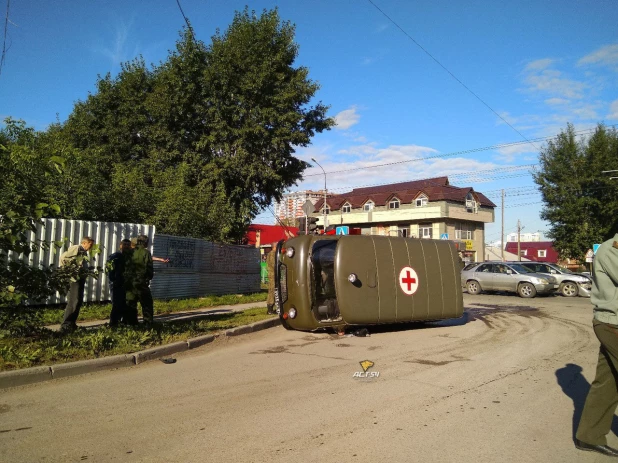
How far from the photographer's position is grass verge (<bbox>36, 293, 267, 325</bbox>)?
10.4 metres

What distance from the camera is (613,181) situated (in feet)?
112

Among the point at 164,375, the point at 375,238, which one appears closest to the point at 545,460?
the point at 164,375

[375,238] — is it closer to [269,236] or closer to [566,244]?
[566,244]

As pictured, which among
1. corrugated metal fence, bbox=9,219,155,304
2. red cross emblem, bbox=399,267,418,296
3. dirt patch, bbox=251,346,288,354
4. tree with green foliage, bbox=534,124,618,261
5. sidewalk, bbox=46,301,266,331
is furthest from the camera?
tree with green foliage, bbox=534,124,618,261

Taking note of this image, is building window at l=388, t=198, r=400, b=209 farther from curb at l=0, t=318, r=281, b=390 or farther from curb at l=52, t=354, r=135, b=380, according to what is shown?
curb at l=52, t=354, r=135, b=380

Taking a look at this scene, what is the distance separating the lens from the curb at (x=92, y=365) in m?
5.89

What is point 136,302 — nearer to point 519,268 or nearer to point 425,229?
point 519,268

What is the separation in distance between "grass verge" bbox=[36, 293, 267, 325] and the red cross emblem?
20.9ft

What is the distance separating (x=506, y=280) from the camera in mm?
21969

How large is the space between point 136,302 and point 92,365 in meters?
2.77

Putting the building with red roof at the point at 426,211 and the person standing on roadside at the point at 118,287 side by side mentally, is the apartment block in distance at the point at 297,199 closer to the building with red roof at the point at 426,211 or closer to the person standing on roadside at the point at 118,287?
the building with red roof at the point at 426,211

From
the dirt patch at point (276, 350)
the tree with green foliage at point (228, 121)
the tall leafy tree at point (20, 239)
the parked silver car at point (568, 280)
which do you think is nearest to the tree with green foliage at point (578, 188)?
the parked silver car at point (568, 280)

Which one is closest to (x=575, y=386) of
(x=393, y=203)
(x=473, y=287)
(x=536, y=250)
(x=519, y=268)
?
(x=519, y=268)

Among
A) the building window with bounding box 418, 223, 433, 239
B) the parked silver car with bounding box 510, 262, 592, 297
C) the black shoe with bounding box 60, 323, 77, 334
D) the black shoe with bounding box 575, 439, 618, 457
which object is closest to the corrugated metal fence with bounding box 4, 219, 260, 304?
the black shoe with bounding box 60, 323, 77, 334
